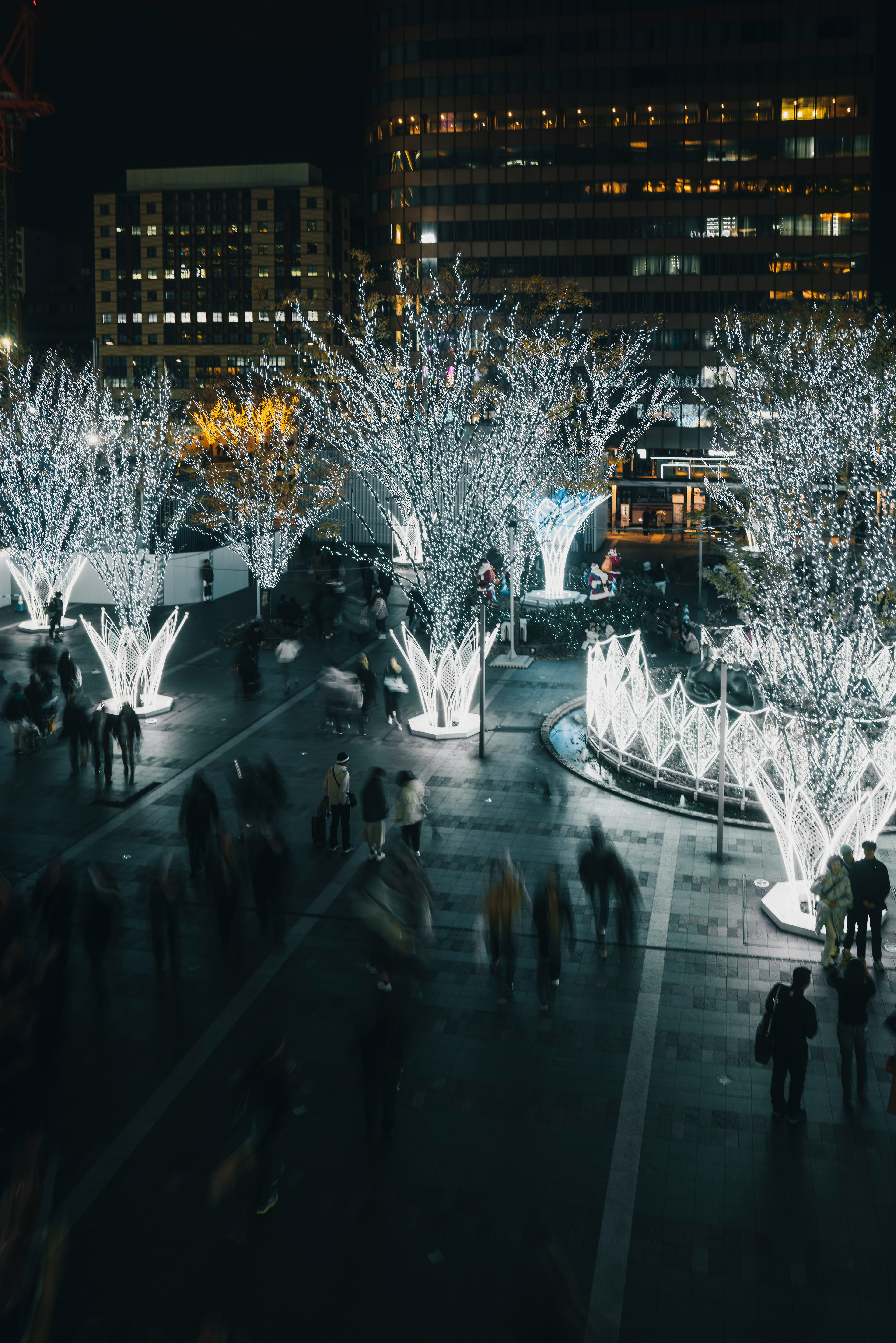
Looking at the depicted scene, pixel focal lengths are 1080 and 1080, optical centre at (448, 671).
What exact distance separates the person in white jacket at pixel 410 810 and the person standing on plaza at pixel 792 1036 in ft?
17.1

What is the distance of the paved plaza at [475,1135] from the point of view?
20.8ft

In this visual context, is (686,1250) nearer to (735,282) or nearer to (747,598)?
(747,598)

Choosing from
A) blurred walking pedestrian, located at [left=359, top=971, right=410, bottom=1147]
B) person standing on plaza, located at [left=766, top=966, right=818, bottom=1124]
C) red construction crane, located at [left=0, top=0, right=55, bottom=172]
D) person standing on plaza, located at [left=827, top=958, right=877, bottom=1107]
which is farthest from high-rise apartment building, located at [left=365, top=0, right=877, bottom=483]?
blurred walking pedestrian, located at [left=359, top=971, right=410, bottom=1147]

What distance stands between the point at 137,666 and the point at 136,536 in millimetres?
3754

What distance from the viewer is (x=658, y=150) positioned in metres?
75.2

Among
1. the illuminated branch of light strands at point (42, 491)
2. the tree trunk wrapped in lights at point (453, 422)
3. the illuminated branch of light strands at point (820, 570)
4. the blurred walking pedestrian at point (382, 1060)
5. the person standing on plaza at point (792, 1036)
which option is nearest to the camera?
the blurred walking pedestrian at point (382, 1060)

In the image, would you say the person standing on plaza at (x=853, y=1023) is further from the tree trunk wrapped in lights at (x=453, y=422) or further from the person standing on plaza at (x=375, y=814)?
the tree trunk wrapped in lights at (x=453, y=422)

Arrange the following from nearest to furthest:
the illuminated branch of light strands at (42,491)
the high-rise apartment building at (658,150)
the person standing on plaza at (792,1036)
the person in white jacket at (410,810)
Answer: the person standing on plaza at (792,1036) → the person in white jacket at (410,810) → the illuminated branch of light strands at (42,491) → the high-rise apartment building at (658,150)

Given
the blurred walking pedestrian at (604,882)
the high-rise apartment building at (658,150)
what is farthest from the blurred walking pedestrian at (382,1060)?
the high-rise apartment building at (658,150)

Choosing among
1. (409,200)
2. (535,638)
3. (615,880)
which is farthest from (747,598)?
(409,200)

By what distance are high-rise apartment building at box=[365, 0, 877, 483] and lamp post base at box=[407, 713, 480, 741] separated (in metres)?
55.9

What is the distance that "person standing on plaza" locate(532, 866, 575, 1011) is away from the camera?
32.1 ft

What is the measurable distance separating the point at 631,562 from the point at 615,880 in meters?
29.8

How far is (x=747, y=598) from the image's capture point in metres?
21.7
